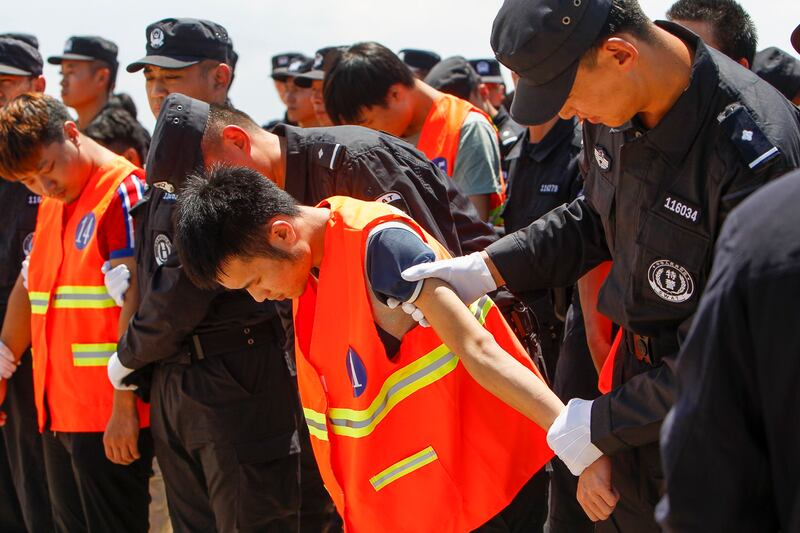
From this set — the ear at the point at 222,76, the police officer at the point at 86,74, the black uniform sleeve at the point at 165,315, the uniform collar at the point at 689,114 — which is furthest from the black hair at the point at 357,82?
the police officer at the point at 86,74

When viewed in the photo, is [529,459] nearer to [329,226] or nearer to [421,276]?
[421,276]

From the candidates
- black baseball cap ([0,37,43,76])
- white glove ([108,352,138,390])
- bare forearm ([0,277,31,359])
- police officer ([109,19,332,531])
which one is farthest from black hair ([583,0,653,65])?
black baseball cap ([0,37,43,76])

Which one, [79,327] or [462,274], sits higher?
[462,274]

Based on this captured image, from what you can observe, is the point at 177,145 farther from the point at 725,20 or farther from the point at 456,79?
the point at 456,79

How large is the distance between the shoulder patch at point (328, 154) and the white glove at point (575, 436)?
132 cm

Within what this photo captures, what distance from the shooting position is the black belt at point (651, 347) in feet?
7.64

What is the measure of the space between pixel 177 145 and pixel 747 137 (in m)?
2.02

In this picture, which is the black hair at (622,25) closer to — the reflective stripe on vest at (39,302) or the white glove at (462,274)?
the white glove at (462,274)

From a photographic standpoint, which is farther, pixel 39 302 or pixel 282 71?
pixel 282 71

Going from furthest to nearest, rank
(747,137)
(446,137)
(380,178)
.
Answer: (446,137) < (380,178) < (747,137)

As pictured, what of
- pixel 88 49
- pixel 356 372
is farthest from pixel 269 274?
pixel 88 49

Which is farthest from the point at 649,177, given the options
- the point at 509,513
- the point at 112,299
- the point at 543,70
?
the point at 112,299

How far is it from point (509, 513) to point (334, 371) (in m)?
0.63

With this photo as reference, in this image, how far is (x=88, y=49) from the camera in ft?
20.9
